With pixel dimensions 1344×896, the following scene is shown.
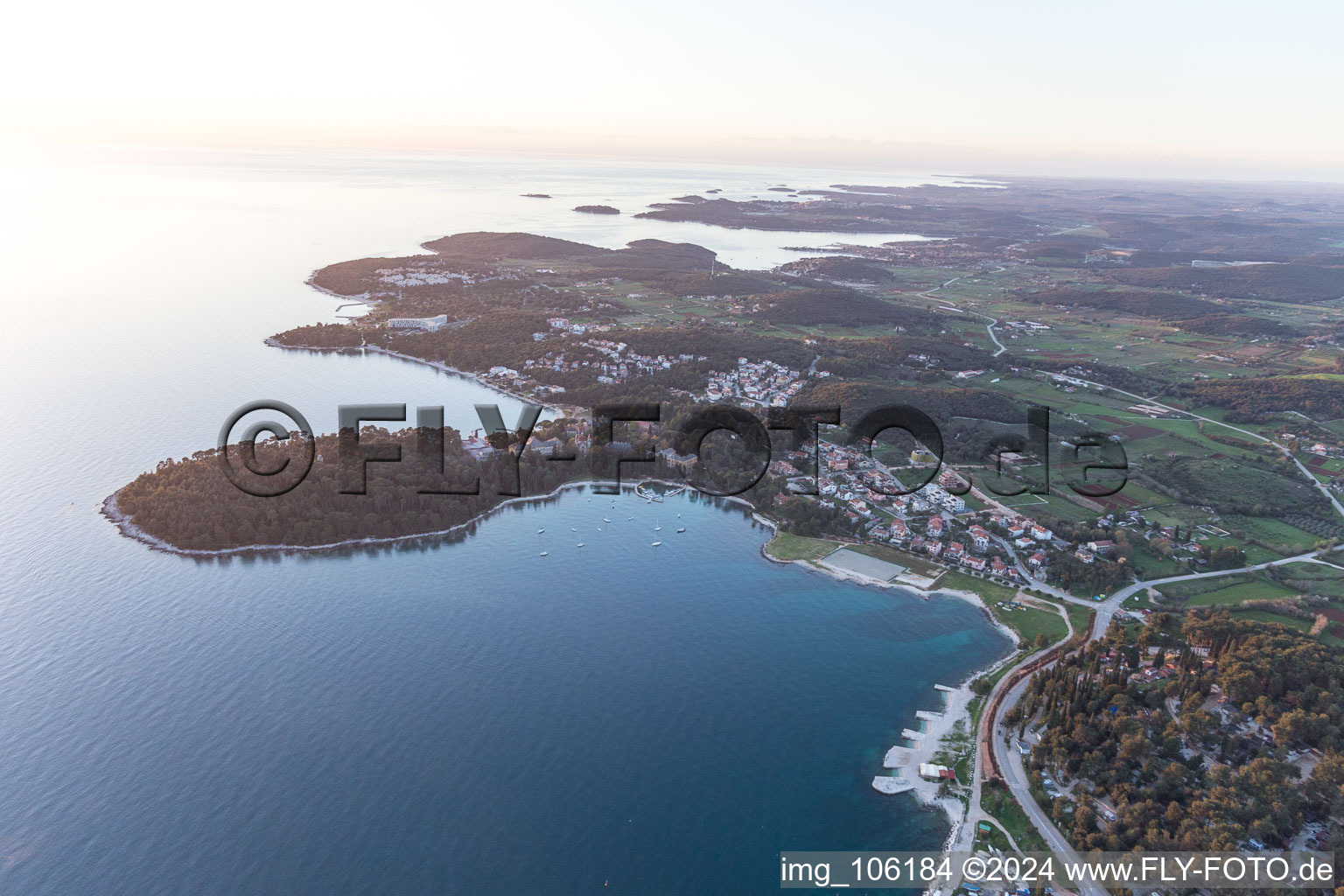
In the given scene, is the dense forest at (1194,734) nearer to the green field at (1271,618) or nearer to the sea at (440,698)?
the green field at (1271,618)

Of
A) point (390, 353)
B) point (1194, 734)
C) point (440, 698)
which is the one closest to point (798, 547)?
point (1194, 734)

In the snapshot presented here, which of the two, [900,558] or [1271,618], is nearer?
[1271,618]

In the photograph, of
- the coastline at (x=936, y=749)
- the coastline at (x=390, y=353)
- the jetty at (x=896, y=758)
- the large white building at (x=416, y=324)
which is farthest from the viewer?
the large white building at (x=416, y=324)

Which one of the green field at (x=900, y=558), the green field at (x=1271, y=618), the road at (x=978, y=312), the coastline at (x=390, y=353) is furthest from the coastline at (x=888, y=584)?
the road at (x=978, y=312)

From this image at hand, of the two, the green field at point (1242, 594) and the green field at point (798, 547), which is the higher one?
the green field at point (1242, 594)

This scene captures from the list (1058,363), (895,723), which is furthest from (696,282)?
(895,723)

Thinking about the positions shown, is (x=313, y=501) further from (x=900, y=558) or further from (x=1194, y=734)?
(x=1194, y=734)

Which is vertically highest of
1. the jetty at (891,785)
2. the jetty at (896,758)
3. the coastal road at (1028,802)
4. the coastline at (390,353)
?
the coastline at (390,353)

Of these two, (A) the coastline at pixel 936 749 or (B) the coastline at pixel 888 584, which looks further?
(B) the coastline at pixel 888 584

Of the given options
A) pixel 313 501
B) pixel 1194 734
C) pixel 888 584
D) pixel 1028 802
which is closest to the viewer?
pixel 1028 802
